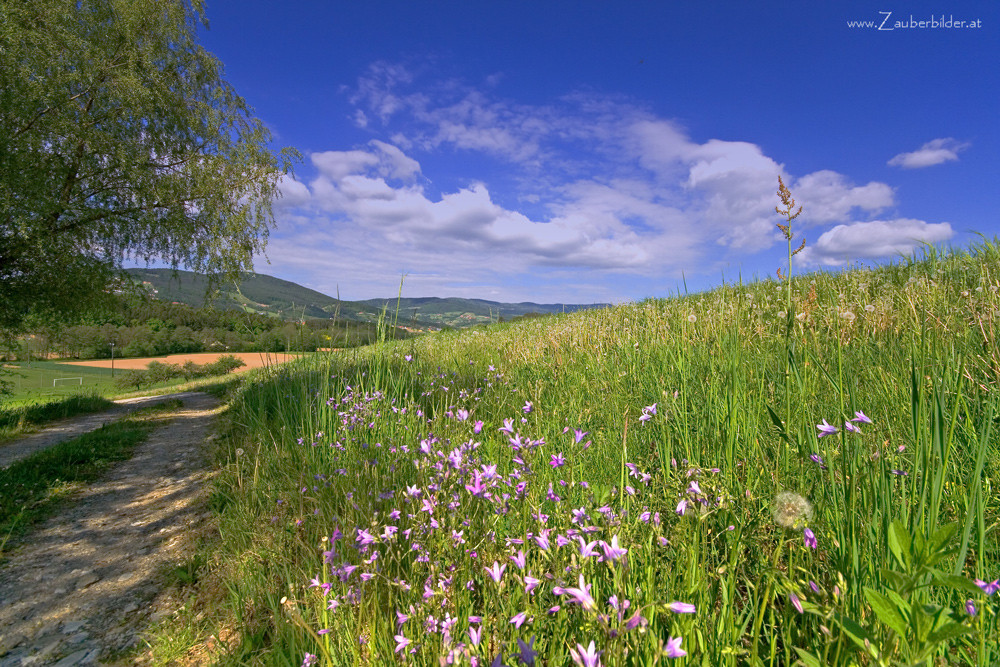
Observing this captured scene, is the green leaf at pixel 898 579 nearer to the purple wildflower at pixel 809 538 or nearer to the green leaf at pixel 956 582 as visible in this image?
the green leaf at pixel 956 582

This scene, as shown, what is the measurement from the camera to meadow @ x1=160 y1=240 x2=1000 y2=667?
1355mm

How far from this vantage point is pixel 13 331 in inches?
529

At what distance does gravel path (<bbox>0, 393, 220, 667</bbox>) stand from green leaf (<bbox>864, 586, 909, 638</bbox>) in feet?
13.6

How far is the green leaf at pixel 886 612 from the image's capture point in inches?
42.3

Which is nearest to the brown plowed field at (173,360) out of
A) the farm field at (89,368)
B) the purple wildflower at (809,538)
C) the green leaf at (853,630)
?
the farm field at (89,368)

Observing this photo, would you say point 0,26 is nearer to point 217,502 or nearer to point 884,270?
point 217,502

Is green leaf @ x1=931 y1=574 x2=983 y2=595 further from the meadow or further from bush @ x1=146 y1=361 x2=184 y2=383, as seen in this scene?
bush @ x1=146 y1=361 x2=184 y2=383

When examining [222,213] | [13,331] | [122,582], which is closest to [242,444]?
[122,582]

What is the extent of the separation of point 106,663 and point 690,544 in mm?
3732

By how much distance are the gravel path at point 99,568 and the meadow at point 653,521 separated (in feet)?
1.56

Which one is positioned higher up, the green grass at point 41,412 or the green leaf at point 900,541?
the green leaf at point 900,541

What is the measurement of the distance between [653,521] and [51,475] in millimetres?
9151

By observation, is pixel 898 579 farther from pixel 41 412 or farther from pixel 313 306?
pixel 41 412

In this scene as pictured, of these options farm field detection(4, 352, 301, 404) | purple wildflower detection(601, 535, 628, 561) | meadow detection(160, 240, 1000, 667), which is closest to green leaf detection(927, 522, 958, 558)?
meadow detection(160, 240, 1000, 667)
